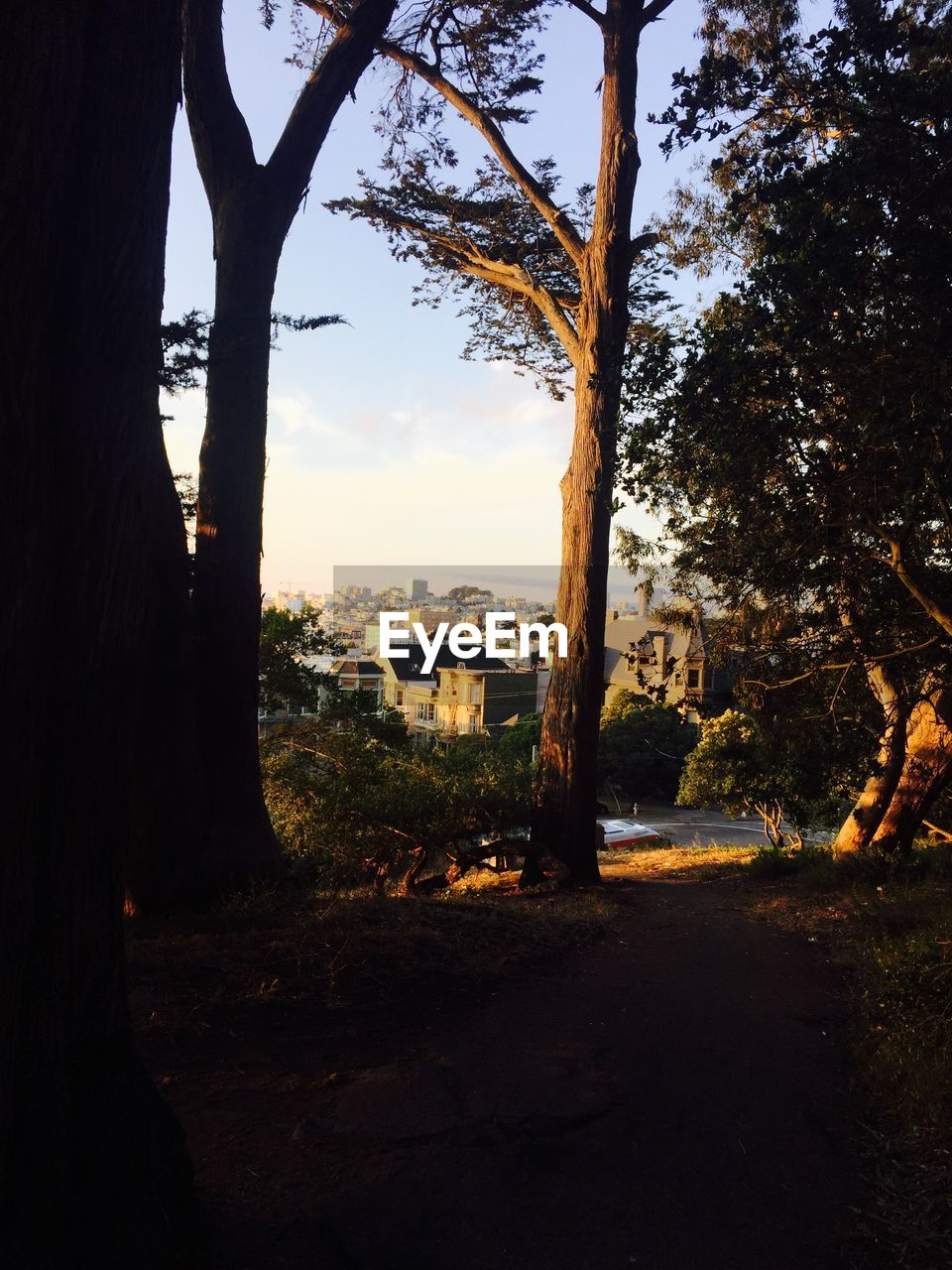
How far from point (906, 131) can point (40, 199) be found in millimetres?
4838

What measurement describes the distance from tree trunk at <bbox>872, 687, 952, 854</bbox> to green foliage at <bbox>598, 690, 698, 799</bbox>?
98.9ft

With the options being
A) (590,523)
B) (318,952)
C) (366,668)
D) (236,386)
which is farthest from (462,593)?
(318,952)

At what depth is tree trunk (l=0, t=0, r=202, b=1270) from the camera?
2785mm

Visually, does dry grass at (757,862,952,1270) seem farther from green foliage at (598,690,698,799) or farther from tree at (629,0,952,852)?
green foliage at (598,690,698,799)

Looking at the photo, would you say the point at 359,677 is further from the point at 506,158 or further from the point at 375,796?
the point at 506,158

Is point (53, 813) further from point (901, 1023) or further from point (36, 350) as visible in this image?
point (901, 1023)

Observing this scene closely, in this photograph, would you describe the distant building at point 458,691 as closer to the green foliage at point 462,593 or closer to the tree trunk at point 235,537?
the green foliage at point 462,593

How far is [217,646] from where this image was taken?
8.31m

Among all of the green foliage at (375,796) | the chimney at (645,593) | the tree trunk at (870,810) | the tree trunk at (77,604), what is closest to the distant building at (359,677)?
the green foliage at (375,796)

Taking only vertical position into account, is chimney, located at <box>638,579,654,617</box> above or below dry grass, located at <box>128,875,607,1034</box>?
above

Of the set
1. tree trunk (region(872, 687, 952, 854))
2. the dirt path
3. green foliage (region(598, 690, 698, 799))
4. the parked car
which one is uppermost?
tree trunk (region(872, 687, 952, 854))

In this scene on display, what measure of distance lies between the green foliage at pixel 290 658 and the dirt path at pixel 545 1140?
9.11 m

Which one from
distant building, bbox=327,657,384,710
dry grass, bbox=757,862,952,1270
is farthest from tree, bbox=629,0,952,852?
distant building, bbox=327,657,384,710

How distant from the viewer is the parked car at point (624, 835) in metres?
29.5
